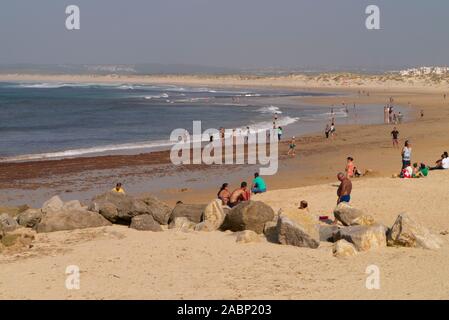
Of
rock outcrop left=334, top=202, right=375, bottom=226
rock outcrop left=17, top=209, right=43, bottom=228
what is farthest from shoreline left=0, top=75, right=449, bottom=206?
rock outcrop left=334, top=202, right=375, bottom=226

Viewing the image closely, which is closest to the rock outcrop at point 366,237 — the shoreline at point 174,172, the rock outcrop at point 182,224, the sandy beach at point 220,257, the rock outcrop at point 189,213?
the sandy beach at point 220,257

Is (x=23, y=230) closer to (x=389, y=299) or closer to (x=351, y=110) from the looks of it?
(x=389, y=299)

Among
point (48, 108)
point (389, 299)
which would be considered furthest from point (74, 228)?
point (48, 108)

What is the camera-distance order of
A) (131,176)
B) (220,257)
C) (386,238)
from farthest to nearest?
(131,176), (386,238), (220,257)

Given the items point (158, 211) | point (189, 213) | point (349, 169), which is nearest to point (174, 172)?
point (349, 169)

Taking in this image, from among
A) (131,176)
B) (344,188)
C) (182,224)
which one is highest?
(344,188)

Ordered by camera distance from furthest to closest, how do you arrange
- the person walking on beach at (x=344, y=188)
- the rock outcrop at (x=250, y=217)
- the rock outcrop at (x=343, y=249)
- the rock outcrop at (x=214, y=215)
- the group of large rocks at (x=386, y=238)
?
the person walking on beach at (x=344, y=188), the rock outcrop at (x=214, y=215), the rock outcrop at (x=250, y=217), the group of large rocks at (x=386, y=238), the rock outcrop at (x=343, y=249)

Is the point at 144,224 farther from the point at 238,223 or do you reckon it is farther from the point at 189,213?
the point at 238,223

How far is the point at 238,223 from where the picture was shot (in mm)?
12141

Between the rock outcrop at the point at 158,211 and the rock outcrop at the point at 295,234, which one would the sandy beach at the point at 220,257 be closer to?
the rock outcrop at the point at 295,234

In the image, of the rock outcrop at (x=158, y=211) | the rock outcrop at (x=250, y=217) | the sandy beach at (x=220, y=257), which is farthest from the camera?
the rock outcrop at (x=158, y=211)

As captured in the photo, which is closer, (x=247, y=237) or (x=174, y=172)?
(x=247, y=237)

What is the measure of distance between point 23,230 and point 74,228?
42.0 inches

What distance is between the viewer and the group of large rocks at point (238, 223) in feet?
34.9
